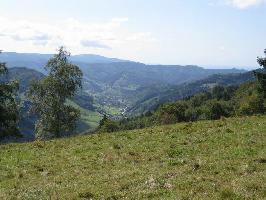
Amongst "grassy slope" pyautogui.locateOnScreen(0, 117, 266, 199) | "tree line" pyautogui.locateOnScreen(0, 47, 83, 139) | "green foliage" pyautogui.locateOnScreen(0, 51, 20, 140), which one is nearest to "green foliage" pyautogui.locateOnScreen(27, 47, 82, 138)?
"tree line" pyautogui.locateOnScreen(0, 47, 83, 139)

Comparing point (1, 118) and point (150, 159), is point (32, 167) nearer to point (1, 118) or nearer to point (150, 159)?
point (150, 159)

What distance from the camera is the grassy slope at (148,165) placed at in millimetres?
15695

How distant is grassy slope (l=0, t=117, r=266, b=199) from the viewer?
618 inches

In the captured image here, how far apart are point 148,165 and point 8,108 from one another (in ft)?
149

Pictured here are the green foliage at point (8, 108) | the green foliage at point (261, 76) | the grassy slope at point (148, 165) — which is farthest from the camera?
the green foliage at point (261, 76)

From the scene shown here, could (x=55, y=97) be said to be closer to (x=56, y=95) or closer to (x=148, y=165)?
(x=56, y=95)

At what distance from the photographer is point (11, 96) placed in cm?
6247

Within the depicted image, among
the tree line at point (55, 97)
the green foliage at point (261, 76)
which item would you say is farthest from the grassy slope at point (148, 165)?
the tree line at point (55, 97)

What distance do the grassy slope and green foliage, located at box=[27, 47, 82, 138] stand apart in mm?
35661

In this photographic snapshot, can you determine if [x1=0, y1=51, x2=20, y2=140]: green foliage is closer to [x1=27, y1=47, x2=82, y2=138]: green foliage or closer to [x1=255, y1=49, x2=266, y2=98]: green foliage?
[x1=27, y1=47, x2=82, y2=138]: green foliage

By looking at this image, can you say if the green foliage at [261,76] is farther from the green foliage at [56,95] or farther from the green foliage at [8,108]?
the green foliage at [8,108]

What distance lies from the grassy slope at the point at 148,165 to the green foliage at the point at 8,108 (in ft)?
87.3

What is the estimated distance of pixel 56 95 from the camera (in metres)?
71.3

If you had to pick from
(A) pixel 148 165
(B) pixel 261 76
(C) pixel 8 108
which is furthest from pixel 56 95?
(A) pixel 148 165
